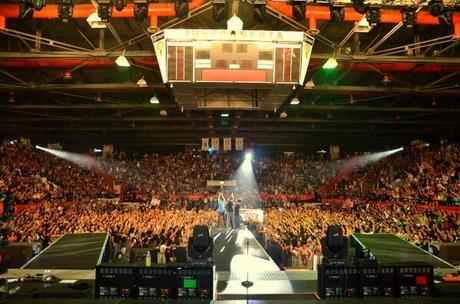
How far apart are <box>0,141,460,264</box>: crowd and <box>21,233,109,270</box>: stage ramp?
1.20m

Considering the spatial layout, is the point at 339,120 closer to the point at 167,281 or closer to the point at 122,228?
the point at 122,228

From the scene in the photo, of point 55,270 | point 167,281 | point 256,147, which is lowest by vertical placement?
point 55,270

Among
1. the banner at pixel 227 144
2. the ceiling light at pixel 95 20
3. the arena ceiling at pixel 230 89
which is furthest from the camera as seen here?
the banner at pixel 227 144

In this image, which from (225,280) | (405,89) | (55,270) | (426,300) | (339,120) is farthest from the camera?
(339,120)

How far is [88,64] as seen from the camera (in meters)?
10.6

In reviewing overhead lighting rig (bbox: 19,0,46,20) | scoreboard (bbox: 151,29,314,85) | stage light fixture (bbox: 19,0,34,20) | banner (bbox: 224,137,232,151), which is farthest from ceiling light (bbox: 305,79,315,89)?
banner (bbox: 224,137,232,151)

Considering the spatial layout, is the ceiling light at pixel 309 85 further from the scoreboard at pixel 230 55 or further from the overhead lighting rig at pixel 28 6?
the overhead lighting rig at pixel 28 6

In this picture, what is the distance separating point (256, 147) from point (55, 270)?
20754 millimetres

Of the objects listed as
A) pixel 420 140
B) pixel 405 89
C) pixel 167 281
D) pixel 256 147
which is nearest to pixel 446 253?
pixel 405 89

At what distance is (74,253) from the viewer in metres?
10.0

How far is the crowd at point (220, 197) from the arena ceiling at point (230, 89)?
2.23 m

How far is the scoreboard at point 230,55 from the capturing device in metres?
6.95

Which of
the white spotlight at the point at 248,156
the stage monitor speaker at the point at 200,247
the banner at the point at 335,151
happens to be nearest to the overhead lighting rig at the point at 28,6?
the stage monitor speaker at the point at 200,247

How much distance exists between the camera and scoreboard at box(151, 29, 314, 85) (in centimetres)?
695
